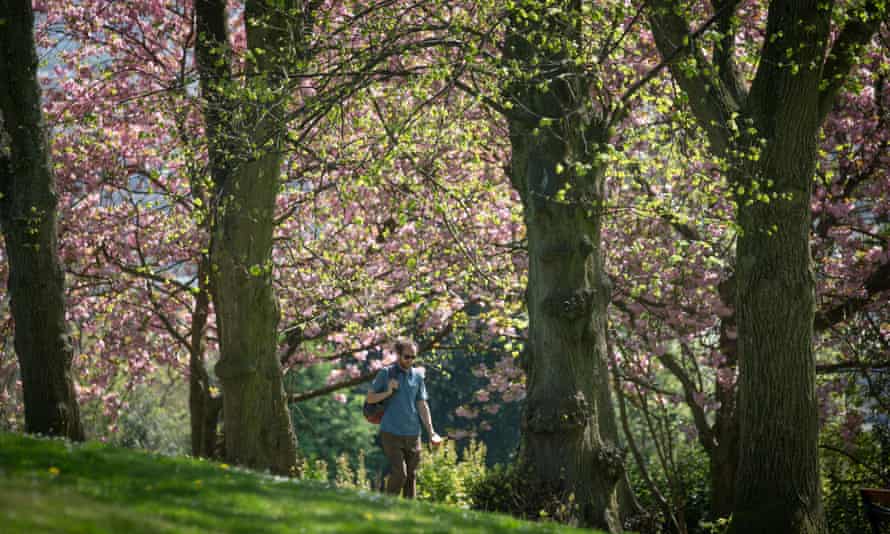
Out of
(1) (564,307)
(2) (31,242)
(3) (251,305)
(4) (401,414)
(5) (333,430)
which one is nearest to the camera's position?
(1) (564,307)

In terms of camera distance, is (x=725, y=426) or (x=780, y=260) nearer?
(x=780, y=260)

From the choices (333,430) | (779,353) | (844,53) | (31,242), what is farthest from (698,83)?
(333,430)

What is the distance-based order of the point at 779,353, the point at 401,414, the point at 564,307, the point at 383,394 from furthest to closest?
the point at 401,414
the point at 383,394
the point at 564,307
the point at 779,353

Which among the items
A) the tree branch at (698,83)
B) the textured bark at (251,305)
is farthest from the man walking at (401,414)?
the tree branch at (698,83)

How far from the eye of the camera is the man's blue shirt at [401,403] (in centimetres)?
1079

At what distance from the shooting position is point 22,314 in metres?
10.9

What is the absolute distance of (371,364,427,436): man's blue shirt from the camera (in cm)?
1079

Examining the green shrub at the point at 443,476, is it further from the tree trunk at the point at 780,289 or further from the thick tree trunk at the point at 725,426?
the tree trunk at the point at 780,289

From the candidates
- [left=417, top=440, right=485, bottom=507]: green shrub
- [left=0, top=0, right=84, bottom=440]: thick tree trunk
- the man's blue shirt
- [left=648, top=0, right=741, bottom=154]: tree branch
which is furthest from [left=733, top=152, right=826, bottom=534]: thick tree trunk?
[left=0, top=0, right=84, bottom=440]: thick tree trunk

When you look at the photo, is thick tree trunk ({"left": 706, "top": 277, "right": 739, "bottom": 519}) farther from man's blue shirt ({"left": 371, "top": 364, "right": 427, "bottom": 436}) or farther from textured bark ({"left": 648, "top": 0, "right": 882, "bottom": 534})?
man's blue shirt ({"left": 371, "top": 364, "right": 427, "bottom": 436})

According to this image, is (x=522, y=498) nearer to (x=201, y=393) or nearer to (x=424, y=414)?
(x=424, y=414)

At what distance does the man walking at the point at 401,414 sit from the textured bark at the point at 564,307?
123 cm

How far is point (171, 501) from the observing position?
633 centimetres

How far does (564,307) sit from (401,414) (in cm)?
219
